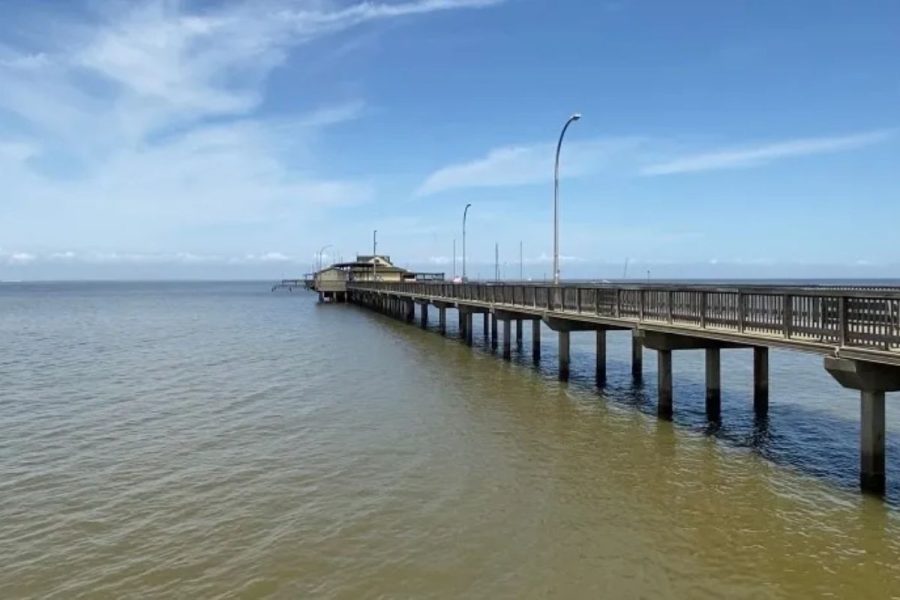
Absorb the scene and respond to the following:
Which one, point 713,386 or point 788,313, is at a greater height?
point 788,313

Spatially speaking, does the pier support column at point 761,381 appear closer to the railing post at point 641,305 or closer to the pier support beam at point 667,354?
the pier support beam at point 667,354

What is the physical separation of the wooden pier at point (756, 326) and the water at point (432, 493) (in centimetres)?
104

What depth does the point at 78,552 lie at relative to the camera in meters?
9.18

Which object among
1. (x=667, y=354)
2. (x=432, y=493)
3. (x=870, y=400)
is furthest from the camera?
(x=667, y=354)

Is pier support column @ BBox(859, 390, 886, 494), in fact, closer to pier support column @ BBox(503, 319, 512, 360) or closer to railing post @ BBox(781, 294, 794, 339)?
railing post @ BBox(781, 294, 794, 339)

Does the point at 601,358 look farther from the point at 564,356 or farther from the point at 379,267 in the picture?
the point at 379,267

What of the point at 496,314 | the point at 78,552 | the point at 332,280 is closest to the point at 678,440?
the point at 78,552

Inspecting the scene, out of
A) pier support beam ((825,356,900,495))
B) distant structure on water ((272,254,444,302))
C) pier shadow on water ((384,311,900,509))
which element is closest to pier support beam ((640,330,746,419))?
pier shadow on water ((384,311,900,509))

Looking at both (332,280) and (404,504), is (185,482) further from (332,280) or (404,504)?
(332,280)

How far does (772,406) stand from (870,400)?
28.9 ft

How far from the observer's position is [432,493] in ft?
38.0

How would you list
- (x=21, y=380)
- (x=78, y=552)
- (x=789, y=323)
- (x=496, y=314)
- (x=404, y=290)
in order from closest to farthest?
1. (x=78, y=552)
2. (x=789, y=323)
3. (x=21, y=380)
4. (x=496, y=314)
5. (x=404, y=290)

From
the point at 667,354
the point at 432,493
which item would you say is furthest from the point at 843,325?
the point at 432,493

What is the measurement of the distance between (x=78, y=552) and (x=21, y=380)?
18.3 m
